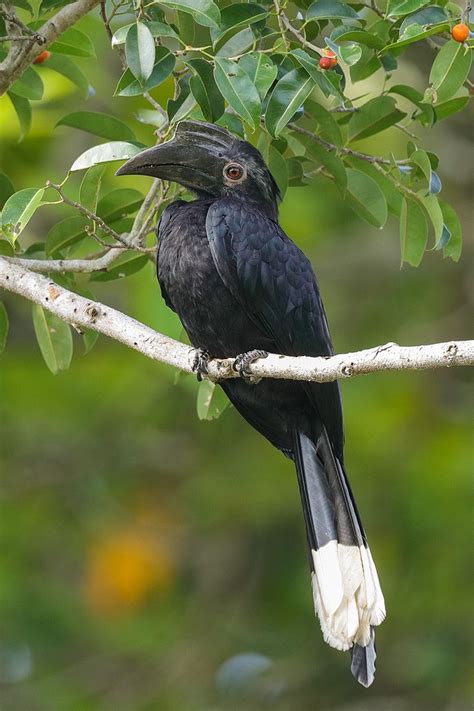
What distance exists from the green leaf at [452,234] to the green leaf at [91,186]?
109 cm

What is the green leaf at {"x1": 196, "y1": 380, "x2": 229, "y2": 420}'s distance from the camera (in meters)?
3.98

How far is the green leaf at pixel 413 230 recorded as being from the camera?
3.50 metres

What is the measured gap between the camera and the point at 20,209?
306 cm

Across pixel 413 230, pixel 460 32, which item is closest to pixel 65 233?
pixel 413 230

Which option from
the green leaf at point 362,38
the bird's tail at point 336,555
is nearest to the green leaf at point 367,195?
the green leaf at point 362,38

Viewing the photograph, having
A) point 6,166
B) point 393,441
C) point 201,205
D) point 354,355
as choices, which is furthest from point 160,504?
point 354,355

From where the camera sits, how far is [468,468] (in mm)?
6406

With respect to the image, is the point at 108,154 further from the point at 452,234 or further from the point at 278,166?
the point at 452,234

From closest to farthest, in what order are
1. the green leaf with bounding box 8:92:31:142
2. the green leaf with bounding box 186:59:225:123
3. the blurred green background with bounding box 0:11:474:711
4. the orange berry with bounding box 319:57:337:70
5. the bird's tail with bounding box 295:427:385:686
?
the orange berry with bounding box 319:57:337:70 < the green leaf with bounding box 186:59:225:123 < the bird's tail with bounding box 295:427:385:686 < the green leaf with bounding box 8:92:31:142 < the blurred green background with bounding box 0:11:474:711

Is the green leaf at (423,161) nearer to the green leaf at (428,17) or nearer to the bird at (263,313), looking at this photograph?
the green leaf at (428,17)

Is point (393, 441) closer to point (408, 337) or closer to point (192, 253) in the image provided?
point (408, 337)

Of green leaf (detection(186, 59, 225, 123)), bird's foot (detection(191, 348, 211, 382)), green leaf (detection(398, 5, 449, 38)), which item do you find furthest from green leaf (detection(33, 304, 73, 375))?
green leaf (detection(398, 5, 449, 38))

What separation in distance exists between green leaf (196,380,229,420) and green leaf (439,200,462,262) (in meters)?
0.99

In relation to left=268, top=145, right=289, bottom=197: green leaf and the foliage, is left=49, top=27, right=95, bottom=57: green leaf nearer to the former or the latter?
the foliage
